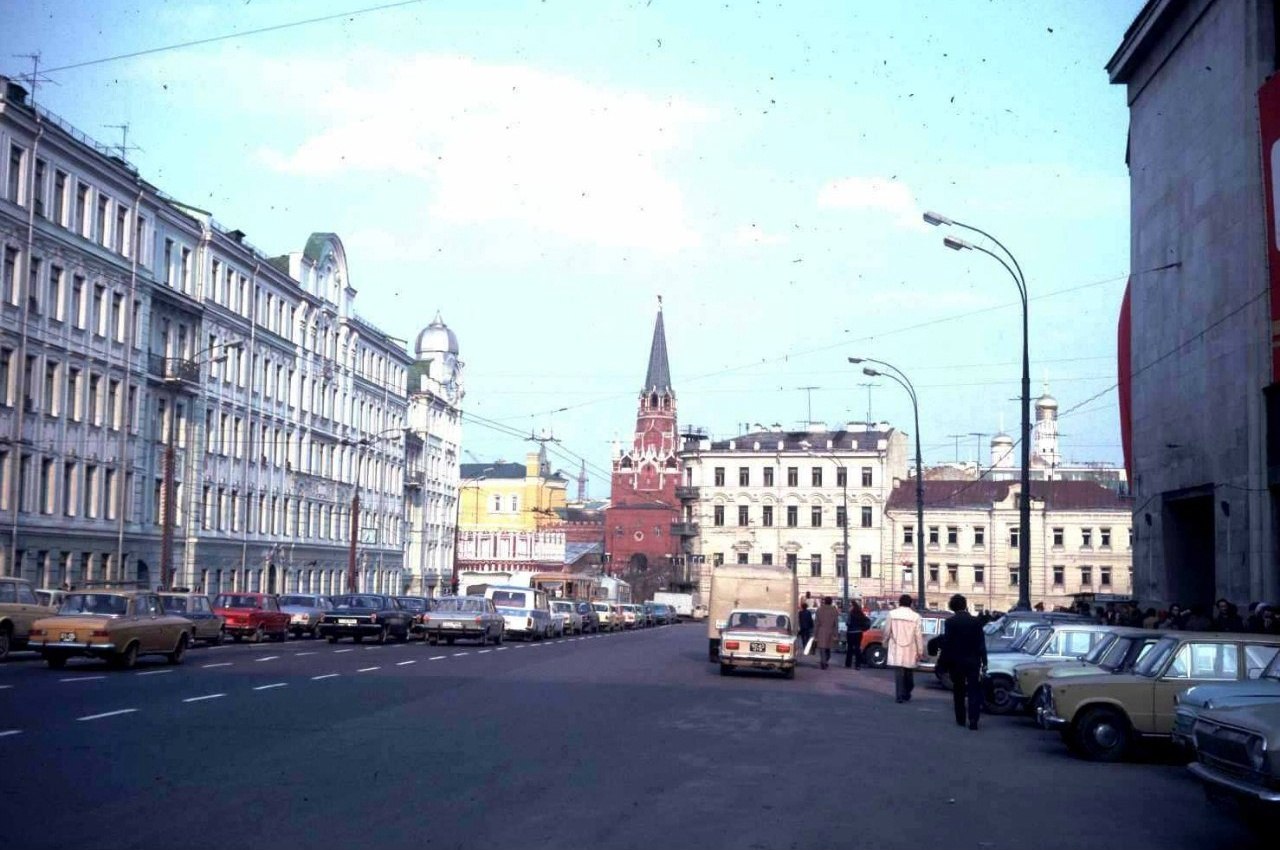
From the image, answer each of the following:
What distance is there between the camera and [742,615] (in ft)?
109

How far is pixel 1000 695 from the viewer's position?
23.4 m

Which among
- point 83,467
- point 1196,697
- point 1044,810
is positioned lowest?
point 1044,810

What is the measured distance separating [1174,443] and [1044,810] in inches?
1245

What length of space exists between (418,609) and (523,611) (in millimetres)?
3806

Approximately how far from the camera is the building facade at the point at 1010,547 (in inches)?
3873

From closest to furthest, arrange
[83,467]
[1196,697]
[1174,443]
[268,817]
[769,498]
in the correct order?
[268,817], [1196,697], [1174,443], [83,467], [769,498]

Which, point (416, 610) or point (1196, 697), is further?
point (416, 610)

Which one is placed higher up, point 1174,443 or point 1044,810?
point 1174,443

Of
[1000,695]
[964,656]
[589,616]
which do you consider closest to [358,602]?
[589,616]

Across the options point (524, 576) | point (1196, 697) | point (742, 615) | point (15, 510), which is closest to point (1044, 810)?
point (1196, 697)

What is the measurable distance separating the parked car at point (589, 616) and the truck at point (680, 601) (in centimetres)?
3728

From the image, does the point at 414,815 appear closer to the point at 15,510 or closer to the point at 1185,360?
the point at 1185,360

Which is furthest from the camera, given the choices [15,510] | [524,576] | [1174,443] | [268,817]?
[524,576]

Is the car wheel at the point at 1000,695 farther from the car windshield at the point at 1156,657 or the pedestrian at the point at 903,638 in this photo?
the car windshield at the point at 1156,657
